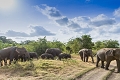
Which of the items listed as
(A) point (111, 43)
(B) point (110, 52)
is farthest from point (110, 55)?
(A) point (111, 43)

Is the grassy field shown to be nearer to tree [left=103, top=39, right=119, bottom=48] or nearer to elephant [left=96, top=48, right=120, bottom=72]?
elephant [left=96, top=48, right=120, bottom=72]

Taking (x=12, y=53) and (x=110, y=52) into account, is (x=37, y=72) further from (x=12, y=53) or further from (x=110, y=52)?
(x=12, y=53)

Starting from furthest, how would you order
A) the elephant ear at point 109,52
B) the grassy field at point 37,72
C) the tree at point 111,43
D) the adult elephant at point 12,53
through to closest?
the tree at point 111,43 → the adult elephant at point 12,53 → the elephant ear at point 109,52 → the grassy field at point 37,72

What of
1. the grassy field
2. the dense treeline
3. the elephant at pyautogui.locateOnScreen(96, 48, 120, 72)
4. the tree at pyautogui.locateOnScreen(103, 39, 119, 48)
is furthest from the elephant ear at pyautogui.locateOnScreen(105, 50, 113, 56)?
the tree at pyautogui.locateOnScreen(103, 39, 119, 48)

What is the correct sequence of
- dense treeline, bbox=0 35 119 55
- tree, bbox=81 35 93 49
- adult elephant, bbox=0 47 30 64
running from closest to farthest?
adult elephant, bbox=0 47 30 64, dense treeline, bbox=0 35 119 55, tree, bbox=81 35 93 49

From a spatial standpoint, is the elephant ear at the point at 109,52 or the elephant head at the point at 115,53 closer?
the elephant head at the point at 115,53

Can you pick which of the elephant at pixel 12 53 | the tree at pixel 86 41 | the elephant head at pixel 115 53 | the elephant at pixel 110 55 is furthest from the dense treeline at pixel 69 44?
the elephant head at pixel 115 53

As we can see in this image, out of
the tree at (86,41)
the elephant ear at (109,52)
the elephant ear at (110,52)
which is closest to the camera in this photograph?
the elephant ear at (110,52)

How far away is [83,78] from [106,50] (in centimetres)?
573

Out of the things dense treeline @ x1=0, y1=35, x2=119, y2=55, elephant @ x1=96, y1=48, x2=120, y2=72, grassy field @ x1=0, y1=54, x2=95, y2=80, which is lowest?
grassy field @ x1=0, y1=54, x2=95, y2=80

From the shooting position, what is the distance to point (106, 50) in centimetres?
1845

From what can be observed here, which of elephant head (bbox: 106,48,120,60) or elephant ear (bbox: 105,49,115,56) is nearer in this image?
elephant head (bbox: 106,48,120,60)

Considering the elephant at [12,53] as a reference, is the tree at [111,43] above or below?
above

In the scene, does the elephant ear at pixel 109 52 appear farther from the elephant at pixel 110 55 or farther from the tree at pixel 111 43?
the tree at pixel 111 43
